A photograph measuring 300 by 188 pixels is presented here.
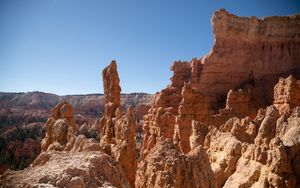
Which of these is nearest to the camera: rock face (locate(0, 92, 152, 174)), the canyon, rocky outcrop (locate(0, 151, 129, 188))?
rocky outcrop (locate(0, 151, 129, 188))

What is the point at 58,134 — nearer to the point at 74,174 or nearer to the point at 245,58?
the point at 74,174

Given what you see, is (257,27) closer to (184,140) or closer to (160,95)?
(160,95)

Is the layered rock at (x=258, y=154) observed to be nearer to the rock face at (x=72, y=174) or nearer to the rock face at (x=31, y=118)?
the rock face at (x=72, y=174)

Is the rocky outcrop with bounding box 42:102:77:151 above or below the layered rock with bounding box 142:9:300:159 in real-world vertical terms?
below

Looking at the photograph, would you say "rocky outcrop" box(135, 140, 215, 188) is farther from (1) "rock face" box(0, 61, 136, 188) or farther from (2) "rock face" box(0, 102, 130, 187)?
(2) "rock face" box(0, 102, 130, 187)

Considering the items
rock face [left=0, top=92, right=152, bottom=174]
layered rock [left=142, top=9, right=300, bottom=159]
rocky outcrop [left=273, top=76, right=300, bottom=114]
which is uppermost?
layered rock [left=142, top=9, right=300, bottom=159]

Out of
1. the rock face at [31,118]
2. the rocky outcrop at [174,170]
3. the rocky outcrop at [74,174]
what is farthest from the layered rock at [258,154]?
the rock face at [31,118]

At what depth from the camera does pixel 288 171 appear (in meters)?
8.73

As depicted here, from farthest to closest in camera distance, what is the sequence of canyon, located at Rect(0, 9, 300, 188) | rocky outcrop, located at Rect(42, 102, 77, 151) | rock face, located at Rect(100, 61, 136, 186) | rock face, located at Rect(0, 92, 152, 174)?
1. rock face, located at Rect(0, 92, 152, 174)
2. rocky outcrop, located at Rect(42, 102, 77, 151)
3. rock face, located at Rect(100, 61, 136, 186)
4. canyon, located at Rect(0, 9, 300, 188)

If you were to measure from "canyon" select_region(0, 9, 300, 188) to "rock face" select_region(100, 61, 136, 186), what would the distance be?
36mm

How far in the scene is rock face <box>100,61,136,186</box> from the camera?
10.1 metres

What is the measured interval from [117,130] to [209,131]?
12.7ft

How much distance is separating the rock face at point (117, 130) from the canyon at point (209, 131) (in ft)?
0.12

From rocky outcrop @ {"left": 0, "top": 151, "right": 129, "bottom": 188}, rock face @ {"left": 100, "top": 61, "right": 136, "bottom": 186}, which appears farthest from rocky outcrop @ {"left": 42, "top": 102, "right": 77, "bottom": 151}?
rocky outcrop @ {"left": 0, "top": 151, "right": 129, "bottom": 188}
